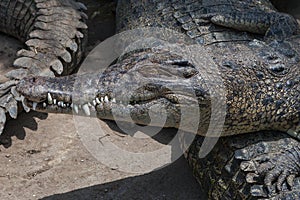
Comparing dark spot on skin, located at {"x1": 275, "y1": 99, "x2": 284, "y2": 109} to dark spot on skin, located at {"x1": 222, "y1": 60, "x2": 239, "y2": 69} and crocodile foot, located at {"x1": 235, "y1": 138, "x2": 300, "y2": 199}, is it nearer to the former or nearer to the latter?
crocodile foot, located at {"x1": 235, "y1": 138, "x2": 300, "y2": 199}

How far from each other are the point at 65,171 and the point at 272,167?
45.5 inches

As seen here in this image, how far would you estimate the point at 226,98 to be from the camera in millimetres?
3123

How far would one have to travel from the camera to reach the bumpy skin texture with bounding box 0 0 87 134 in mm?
3852

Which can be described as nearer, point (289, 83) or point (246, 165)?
point (246, 165)

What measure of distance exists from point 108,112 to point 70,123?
42.6 inches

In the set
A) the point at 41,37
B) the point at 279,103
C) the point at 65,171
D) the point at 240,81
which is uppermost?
the point at 240,81

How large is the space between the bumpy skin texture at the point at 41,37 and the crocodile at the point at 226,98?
0.89 m

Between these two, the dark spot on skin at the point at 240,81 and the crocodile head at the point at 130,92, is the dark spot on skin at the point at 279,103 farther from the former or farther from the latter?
the crocodile head at the point at 130,92

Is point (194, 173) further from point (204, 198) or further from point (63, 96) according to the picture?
point (63, 96)

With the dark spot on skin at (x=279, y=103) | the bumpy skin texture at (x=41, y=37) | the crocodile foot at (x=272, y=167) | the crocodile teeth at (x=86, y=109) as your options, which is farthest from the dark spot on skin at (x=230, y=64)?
the bumpy skin texture at (x=41, y=37)

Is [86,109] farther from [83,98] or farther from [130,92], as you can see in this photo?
[130,92]

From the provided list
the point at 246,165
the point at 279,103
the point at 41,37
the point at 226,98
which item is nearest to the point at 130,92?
the point at 226,98

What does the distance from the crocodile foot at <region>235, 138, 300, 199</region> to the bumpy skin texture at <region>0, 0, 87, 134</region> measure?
4.51ft

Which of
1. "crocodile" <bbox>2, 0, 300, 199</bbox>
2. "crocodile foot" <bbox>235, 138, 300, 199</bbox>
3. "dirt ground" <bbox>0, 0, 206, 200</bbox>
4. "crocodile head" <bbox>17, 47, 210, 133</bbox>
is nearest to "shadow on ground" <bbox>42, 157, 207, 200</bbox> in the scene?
"dirt ground" <bbox>0, 0, 206, 200</bbox>
